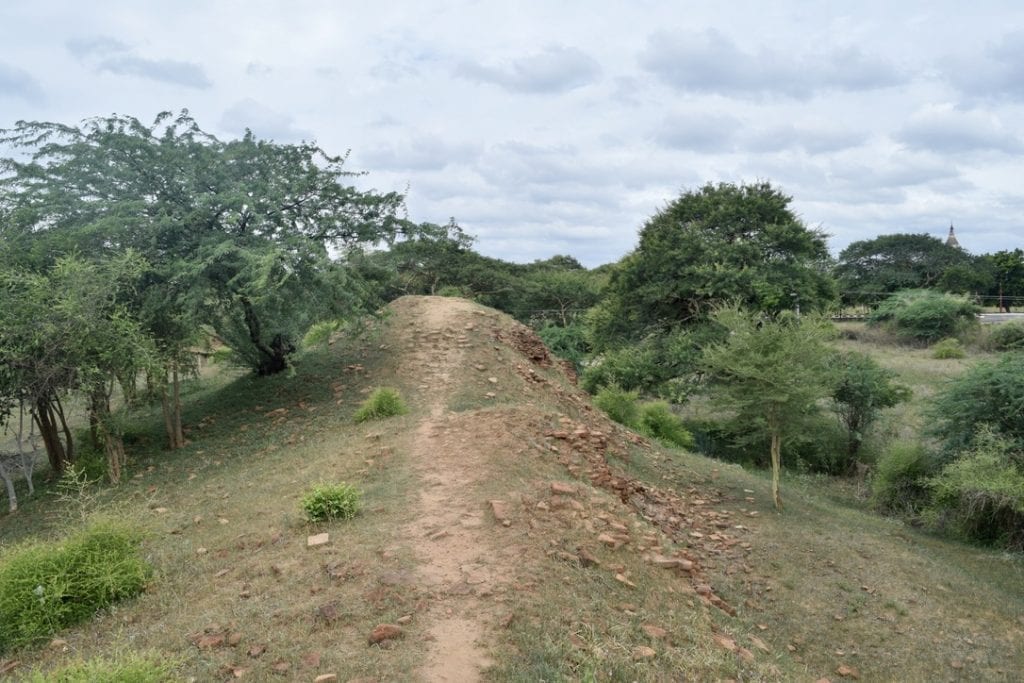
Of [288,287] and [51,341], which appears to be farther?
[288,287]

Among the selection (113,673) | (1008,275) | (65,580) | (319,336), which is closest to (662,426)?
(319,336)

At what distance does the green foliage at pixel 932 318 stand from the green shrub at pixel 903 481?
2220 centimetres

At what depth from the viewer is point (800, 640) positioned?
726cm

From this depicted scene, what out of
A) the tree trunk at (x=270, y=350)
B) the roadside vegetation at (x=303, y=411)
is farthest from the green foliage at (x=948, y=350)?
the tree trunk at (x=270, y=350)

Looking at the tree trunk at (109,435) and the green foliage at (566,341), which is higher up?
the green foliage at (566,341)

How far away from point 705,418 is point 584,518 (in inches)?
495

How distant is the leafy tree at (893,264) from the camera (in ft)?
150

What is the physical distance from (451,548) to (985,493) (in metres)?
9.15

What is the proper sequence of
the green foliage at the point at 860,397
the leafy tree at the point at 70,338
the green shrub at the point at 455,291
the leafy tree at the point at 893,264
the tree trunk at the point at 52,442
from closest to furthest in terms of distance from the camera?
the leafy tree at the point at 70,338 < the tree trunk at the point at 52,442 < the green foliage at the point at 860,397 < the green shrub at the point at 455,291 < the leafy tree at the point at 893,264

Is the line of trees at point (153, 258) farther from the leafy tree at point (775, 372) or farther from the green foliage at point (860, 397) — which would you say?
the green foliage at point (860, 397)

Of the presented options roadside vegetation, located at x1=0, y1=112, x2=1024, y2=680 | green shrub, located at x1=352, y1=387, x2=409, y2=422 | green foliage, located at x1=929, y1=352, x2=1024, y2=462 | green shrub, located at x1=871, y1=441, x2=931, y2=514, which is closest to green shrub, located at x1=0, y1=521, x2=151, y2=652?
roadside vegetation, located at x1=0, y1=112, x2=1024, y2=680

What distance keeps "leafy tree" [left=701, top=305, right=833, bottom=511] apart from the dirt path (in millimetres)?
4808

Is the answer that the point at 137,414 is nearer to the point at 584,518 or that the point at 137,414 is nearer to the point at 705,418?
the point at 584,518

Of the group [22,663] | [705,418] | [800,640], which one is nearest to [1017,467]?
[800,640]
